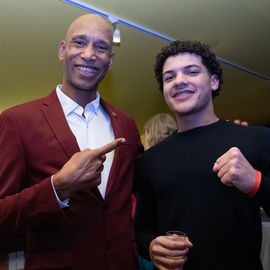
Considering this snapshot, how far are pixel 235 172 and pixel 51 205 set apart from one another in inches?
29.8

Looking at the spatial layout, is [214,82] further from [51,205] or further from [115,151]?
[51,205]

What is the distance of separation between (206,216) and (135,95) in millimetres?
5059

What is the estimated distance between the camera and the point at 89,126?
1.51 metres

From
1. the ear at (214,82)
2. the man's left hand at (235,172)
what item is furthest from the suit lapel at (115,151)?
the ear at (214,82)

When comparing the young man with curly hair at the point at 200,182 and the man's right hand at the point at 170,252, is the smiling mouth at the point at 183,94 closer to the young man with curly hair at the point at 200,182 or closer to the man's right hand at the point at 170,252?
the young man with curly hair at the point at 200,182

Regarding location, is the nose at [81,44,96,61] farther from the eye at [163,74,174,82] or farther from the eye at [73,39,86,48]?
the eye at [163,74,174,82]

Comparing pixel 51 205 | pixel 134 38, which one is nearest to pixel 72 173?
pixel 51 205

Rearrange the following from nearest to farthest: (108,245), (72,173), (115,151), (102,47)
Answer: (72,173) < (108,245) < (115,151) < (102,47)

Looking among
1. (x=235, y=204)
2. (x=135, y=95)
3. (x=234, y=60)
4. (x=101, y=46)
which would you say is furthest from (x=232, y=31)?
(x=235, y=204)

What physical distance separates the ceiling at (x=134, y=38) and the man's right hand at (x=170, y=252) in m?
2.84

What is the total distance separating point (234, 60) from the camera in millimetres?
5000

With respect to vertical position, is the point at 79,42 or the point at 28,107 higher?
the point at 79,42

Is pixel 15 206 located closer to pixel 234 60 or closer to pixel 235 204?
pixel 235 204

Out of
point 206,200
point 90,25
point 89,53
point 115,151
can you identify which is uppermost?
point 90,25
